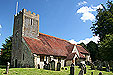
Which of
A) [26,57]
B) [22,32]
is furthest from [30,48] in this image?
[22,32]

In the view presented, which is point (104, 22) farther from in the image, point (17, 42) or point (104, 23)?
point (17, 42)

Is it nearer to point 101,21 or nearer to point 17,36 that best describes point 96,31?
point 101,21

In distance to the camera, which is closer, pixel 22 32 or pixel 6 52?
pixel 22 32

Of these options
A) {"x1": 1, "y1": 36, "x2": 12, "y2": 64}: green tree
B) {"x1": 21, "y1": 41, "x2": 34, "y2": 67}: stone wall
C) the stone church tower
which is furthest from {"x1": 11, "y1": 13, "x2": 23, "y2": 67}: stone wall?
{"x1": 1, "y1": 36, "x2": 12, "y2": 64}: green tree

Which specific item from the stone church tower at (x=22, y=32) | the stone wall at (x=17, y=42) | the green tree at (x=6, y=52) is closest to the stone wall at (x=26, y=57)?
the stone church tower at (x=22, y=32)

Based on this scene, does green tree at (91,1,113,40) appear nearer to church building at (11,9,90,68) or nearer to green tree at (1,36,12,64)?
church building at (11,9,90,68)

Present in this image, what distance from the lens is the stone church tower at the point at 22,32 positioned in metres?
23.3

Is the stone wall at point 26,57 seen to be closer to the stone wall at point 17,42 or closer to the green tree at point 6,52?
the stone wall at point 17,42

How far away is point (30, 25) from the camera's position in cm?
2686

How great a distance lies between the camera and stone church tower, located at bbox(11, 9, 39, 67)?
23256 millimetres

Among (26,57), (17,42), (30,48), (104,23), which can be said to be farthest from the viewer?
(104,23)

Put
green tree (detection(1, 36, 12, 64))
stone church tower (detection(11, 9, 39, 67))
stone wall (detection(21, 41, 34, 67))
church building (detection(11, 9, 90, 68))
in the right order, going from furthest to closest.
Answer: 1. green tree (detection(1, 36, 12, 64))
2. stone church tower (detection(11, 9, 39, 67))
3. church building (detection(11, 9, 90, 68))
4. stone wall (detection(21, 41, 34, 67))

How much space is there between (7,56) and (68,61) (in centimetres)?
1946

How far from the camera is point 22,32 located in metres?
24.7
